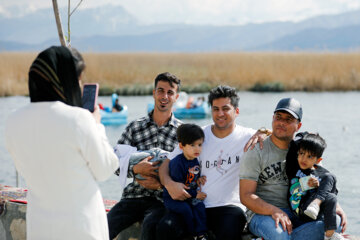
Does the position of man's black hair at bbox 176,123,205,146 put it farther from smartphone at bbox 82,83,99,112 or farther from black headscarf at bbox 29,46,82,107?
black headscarf at bbox 29,46,82,107

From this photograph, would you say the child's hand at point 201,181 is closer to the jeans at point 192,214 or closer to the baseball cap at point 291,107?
the jeans at point 192,214

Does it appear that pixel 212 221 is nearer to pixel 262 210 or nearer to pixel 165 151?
pixel 262 210

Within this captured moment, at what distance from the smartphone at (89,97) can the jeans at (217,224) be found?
89cm

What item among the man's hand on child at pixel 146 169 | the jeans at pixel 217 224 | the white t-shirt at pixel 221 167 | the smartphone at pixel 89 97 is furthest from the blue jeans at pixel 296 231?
the smartphone at pixel 89 97

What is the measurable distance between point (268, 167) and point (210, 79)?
21.3 metres

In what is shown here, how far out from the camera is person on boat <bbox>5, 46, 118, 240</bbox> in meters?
1.74

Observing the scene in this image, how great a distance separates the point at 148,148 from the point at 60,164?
134 centimetres

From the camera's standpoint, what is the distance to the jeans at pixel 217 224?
262 centimetres

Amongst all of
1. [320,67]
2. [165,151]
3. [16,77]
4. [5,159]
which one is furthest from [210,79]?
[165,151]

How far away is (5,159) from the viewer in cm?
1131

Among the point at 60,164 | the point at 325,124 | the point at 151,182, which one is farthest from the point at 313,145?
the point at 325,124

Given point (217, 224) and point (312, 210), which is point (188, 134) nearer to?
point (217, 224)

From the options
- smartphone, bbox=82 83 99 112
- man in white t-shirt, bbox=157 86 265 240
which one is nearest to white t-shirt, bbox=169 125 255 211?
man in white t-shirt, bbox=157 86 265 240

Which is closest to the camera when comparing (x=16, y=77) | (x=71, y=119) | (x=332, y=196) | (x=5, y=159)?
(x=71, y=119)
